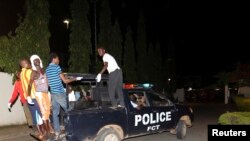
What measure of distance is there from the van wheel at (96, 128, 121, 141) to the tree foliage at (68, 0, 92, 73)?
11.4m

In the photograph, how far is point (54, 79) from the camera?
10.1 metres

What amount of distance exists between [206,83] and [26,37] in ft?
135

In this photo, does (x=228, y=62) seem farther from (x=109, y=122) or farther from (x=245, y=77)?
(x=109, y=122)

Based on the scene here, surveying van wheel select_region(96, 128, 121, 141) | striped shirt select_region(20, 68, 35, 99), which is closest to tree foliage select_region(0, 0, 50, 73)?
striped shirt select_region(20, 68, 35, 99)

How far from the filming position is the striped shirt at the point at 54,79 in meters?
10.0

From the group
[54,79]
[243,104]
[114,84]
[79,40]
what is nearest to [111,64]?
[114,84]

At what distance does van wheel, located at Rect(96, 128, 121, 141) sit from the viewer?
32.8 feet

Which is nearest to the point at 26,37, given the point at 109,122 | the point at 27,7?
the point at 27,7

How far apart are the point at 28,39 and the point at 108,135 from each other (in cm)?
888

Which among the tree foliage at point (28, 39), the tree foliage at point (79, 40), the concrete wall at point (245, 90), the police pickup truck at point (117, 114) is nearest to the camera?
the police pickup truck at point (117, 114)

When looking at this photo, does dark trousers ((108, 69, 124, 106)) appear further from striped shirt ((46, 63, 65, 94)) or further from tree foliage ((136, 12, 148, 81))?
tree foliage ((136, 12, 148, 81))

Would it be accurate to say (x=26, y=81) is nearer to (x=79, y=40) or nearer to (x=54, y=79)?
(x=54, y=79)

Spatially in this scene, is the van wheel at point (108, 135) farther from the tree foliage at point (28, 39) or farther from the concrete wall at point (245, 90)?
the concrete wall at point (245, 90)

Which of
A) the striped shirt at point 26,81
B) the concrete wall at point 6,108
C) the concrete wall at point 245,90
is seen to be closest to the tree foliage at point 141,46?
the concrete wall at point 245,90
